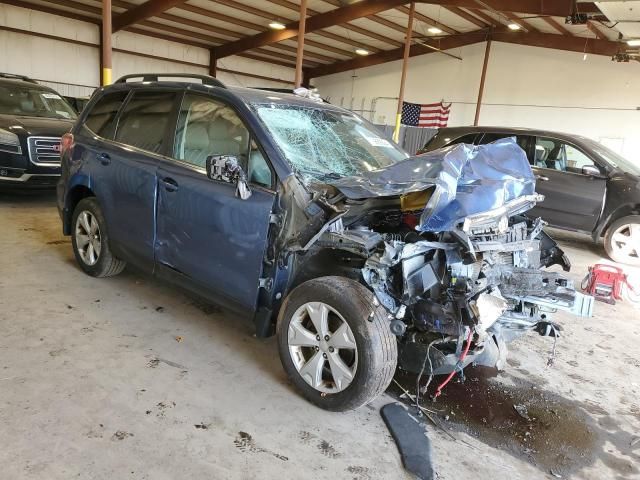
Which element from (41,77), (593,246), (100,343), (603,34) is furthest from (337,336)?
(41,77)

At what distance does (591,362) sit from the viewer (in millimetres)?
3568

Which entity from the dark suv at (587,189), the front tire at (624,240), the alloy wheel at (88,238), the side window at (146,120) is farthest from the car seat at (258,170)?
the front tire at (624,240)

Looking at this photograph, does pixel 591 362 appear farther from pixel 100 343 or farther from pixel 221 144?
pixel 100 343

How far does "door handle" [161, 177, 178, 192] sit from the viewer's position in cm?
317

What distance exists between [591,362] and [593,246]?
15.5 feet

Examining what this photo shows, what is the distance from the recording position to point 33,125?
21.8ft

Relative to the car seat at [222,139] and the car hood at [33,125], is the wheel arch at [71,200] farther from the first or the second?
the car hood at [33,125]

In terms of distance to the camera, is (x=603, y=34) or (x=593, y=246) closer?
(x=593, y=246)

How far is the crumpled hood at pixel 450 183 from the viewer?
2.36 meters

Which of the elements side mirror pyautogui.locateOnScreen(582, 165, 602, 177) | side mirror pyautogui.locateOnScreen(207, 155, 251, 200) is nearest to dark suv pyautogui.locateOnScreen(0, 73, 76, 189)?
side mirror pyautogui.locateOnScreen(207, 155, 251, 200)

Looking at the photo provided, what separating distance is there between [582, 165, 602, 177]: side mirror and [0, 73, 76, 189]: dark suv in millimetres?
7281

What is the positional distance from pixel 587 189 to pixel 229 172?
5.87 metres

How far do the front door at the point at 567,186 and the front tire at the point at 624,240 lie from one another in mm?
268

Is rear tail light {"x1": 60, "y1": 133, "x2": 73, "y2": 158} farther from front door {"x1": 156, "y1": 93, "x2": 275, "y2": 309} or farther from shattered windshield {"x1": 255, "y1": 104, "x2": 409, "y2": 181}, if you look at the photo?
shattered windshield {"x1": 255, "y1": 104, "x2": 409, "y2": 181}
